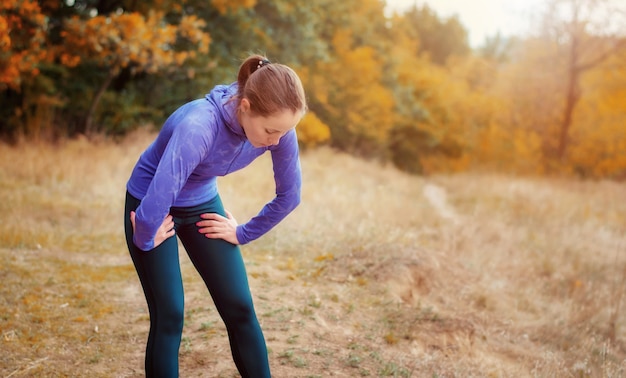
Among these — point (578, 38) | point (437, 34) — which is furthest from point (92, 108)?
point (437, 34)

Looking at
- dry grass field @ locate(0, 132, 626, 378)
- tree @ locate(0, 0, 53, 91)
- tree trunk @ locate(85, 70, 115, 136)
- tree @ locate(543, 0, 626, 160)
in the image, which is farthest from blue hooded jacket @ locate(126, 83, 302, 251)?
tree @ locate(543, 0, 626, 160)

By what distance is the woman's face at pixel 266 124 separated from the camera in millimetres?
2305

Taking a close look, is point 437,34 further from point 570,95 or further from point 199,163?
point 199,163

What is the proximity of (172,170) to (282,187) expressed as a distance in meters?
0.67

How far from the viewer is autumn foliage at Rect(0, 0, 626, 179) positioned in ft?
34.9

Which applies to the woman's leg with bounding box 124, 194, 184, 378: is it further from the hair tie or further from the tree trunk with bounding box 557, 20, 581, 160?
the tree trunk with bounding box 557, 20, 581, 160

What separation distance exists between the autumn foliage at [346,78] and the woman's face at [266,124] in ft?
22.5

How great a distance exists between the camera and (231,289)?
100 inches

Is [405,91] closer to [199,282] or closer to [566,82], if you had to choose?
[566,82]

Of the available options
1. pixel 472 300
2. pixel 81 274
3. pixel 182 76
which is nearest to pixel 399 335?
pixel 472 300

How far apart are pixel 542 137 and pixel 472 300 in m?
20.8

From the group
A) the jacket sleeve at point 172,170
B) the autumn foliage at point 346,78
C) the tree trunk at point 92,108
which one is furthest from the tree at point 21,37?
the jacket sleeve at point 172,170

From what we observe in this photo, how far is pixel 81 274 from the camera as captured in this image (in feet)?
17.6

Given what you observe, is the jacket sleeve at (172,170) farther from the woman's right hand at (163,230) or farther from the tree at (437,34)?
the tree at (437,34)
